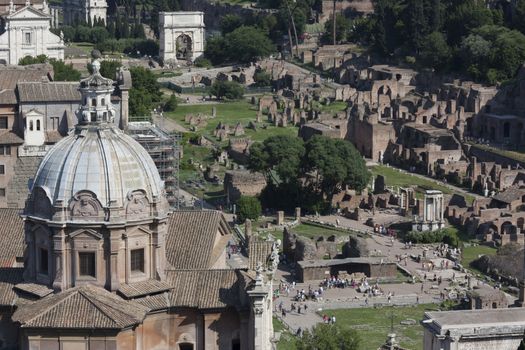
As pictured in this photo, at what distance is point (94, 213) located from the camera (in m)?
41.7

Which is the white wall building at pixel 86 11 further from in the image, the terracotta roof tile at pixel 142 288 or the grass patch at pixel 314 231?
the terracotta roof tile at pixel 142 288

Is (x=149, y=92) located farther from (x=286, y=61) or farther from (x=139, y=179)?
(x=139, y=179)

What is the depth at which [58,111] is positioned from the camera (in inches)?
2844

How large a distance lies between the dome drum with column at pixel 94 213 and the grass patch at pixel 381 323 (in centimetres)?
1815

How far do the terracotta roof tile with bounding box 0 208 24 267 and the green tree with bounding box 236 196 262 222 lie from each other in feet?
113

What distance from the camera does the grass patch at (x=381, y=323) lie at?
60.3 m

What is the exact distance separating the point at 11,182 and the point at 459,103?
52764mm

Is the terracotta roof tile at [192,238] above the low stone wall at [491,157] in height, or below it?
above

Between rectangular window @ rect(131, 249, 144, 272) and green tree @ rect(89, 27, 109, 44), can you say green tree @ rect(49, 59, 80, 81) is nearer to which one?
green tree @ rect(89, 27, 109, 44)

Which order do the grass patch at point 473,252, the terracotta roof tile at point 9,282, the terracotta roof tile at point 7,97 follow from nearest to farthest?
the terracotta roof tile at point 9,282 < the terracotta roof tile at point 7,97 < the grass patch at point 473,252

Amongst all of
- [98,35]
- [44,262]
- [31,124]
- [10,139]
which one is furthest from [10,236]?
[98,35]

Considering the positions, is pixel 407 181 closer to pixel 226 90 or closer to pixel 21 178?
pixel 21 178

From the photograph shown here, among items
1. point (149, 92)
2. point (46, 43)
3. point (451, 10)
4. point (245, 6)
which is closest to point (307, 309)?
point (149, 92)

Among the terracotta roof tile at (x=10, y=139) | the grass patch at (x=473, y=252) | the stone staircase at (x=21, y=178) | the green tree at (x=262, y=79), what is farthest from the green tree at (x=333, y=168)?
the green tree at (x=262, y=79)
